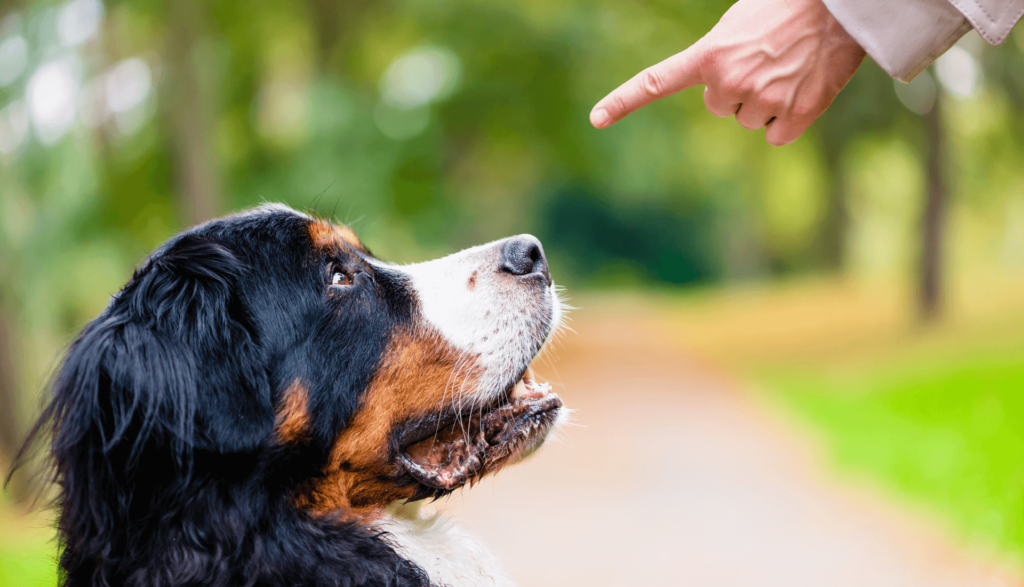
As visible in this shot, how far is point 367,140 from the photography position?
387 inches

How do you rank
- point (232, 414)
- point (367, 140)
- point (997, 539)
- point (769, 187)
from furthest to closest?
point (769, 187), point (367, 140), point (997, 539), point (232, 414)

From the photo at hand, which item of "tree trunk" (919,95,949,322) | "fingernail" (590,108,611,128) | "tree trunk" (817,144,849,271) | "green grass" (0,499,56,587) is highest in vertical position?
"tree trunk" (817,144,849,271)

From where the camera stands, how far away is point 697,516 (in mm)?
6512

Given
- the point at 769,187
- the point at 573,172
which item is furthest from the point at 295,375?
the point at 769,187

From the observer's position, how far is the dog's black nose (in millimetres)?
2623

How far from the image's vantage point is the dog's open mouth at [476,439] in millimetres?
2426

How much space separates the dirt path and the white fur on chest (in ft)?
0.42

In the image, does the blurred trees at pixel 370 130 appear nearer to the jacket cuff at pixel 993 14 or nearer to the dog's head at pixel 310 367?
the dog's head at pixel 310 367

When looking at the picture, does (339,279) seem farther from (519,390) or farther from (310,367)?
(519,390)

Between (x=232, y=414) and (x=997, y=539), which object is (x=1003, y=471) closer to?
(x=997, y=539)

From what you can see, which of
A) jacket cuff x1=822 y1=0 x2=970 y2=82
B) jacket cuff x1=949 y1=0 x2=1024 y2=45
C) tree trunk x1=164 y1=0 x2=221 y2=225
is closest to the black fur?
jacket cuff x1=822 y1=0 x2=970 y2=82

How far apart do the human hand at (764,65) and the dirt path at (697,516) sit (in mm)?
1276

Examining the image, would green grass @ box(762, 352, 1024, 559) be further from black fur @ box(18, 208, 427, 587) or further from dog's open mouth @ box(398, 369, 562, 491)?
black fur @ box(18, 208, 427, 587)

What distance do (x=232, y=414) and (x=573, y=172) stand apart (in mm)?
12243
